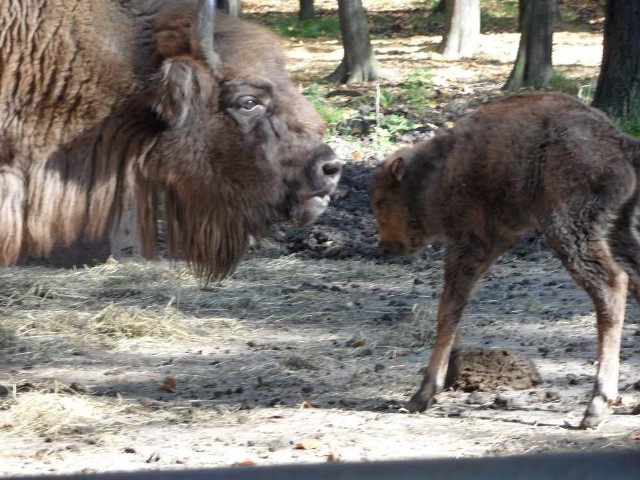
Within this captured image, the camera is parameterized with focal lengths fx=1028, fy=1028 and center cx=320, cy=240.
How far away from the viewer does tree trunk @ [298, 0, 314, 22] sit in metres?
27.2

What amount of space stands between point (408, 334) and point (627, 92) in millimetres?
6136

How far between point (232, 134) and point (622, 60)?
8.12 metres

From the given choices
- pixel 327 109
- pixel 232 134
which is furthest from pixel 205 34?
pixel 327 109

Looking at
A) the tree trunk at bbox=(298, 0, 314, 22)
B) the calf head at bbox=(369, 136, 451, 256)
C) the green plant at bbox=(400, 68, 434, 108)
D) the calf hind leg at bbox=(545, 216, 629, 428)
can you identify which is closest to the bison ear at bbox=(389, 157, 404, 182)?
the calf head at bbox=(369, 136, 451, 256)

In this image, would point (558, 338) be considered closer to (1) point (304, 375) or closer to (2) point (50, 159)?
(1) point (304, 375)

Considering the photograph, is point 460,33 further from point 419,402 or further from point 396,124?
point 419,402

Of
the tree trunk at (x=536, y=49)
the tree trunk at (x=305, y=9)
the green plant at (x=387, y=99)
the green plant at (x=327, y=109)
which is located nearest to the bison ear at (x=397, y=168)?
the green plant at (x=327, y=109)

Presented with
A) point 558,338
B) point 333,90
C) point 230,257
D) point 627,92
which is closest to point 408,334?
point 558,338

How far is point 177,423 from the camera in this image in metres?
4.91

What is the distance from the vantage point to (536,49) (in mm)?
15734

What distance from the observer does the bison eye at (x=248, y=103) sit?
442 centimetres

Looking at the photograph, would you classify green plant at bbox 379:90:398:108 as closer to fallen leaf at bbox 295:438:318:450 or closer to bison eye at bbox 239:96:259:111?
bison eye at bbox 239:96:259:111

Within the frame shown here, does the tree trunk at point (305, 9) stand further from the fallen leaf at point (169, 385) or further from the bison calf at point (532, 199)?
the fallen leaf at point (169, 385)

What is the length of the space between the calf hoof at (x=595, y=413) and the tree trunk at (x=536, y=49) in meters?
11.6
